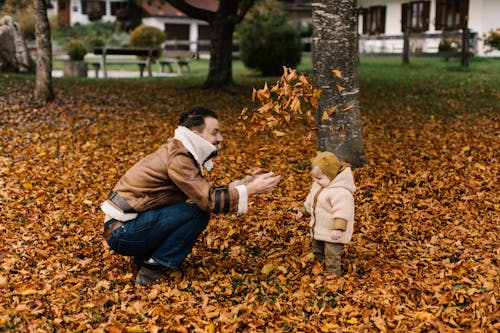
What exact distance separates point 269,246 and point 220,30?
9.97 meters

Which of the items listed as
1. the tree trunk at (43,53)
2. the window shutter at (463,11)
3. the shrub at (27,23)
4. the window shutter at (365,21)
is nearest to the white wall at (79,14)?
the shrub at (27,23)

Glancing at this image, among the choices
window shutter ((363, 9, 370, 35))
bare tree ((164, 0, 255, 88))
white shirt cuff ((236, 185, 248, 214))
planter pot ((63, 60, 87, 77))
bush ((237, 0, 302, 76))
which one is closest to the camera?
white shirt cuff ((236, 185, 248, 214))

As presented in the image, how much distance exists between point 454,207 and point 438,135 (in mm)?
3428

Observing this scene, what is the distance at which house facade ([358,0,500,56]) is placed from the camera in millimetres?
26078

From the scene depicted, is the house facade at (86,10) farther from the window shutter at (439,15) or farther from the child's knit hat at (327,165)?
the child's knit hat at (327,165)

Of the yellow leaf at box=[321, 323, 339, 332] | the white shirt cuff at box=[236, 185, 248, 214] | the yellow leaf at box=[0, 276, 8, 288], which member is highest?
the white shirt cuff at box=[236, 185, 248, 214]

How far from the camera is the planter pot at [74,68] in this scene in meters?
20.2

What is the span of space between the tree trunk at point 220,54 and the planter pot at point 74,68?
6.83 m

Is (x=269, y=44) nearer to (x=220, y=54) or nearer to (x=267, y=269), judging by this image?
(x=220, y=54)

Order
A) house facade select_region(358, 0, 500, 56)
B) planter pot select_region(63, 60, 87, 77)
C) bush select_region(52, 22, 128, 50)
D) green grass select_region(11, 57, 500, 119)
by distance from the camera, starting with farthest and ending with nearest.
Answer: bush select_region(52, 22, 128, 50)
house facade select_region(358, 0, 500, 56)
planter pot select_region(63, 60, 87, 77)
green grass select_region(11, 57, 500, 119)

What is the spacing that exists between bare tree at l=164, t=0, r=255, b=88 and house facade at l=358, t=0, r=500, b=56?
10.6 m

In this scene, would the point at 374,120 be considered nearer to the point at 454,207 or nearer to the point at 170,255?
the point at 454,207

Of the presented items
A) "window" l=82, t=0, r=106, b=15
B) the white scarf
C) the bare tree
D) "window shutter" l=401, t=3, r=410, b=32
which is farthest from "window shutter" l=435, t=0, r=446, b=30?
"window" l=82, t=0, r=106, b=15

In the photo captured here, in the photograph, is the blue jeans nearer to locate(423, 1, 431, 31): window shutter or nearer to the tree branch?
the tree branch
